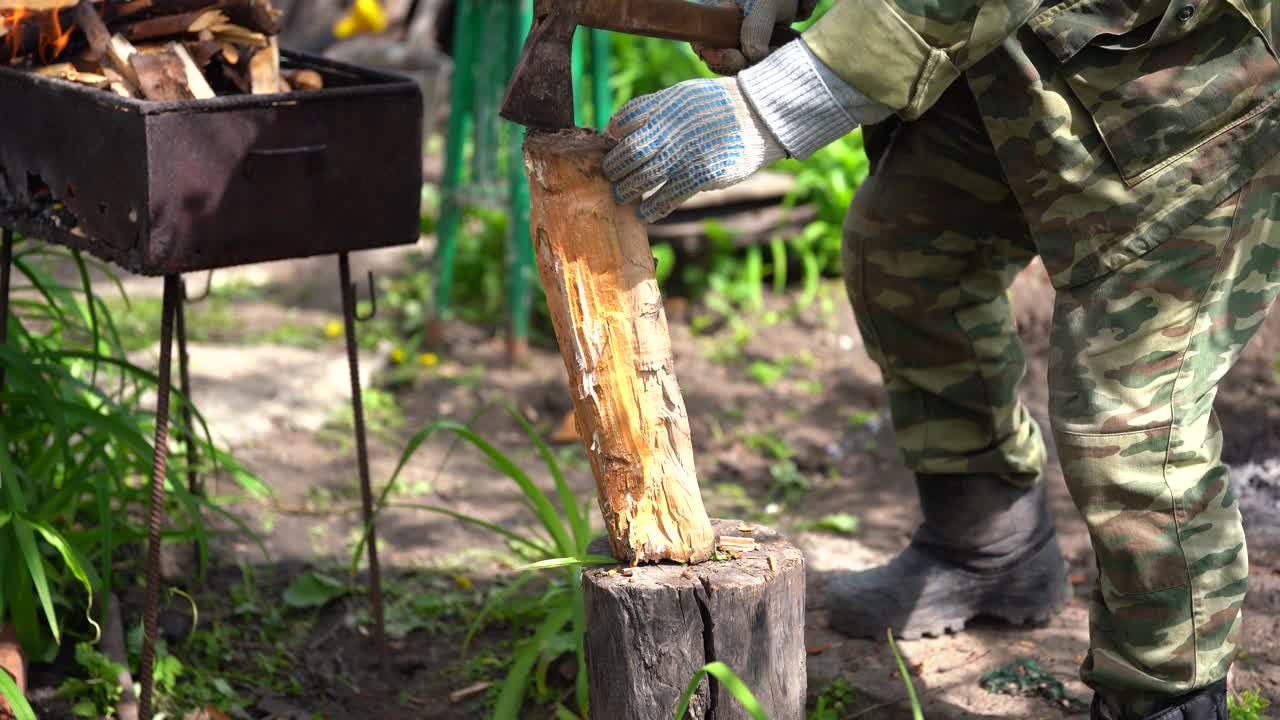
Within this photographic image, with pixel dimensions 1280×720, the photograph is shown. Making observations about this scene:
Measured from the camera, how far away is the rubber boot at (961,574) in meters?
3.01

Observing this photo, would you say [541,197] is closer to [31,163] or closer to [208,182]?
[208,182]

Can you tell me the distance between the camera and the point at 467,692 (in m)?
2.97

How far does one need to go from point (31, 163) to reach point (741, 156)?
5.03ft

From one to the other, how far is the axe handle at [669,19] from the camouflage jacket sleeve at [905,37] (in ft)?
0.70

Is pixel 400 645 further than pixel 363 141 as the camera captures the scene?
Yes

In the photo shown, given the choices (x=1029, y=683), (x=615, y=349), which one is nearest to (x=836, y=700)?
(x=1029, y=683)

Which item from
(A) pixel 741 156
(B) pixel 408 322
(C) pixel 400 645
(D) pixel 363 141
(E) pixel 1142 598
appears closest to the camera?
(A) pixel 741 156

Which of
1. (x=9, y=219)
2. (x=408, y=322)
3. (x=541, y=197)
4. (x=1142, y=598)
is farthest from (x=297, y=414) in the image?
(x=1142, y=598)

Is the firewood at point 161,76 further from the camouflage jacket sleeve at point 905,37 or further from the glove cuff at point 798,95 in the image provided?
the camouflage jacket sleeve at point 905,37

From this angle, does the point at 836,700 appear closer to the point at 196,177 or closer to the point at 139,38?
the point at 196,177

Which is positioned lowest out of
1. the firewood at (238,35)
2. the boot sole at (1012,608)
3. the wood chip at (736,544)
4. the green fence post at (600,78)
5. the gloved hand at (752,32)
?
the boot sole at (1012,608)

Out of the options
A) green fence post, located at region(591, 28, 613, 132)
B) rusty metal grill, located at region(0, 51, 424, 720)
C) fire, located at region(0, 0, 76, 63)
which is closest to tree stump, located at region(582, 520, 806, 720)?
rusty metal grill, located at region(0, 51, 424, 720)

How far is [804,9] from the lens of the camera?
7.92 feet

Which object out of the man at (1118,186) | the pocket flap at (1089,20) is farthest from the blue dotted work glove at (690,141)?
the pocket flap at (1089,20)
